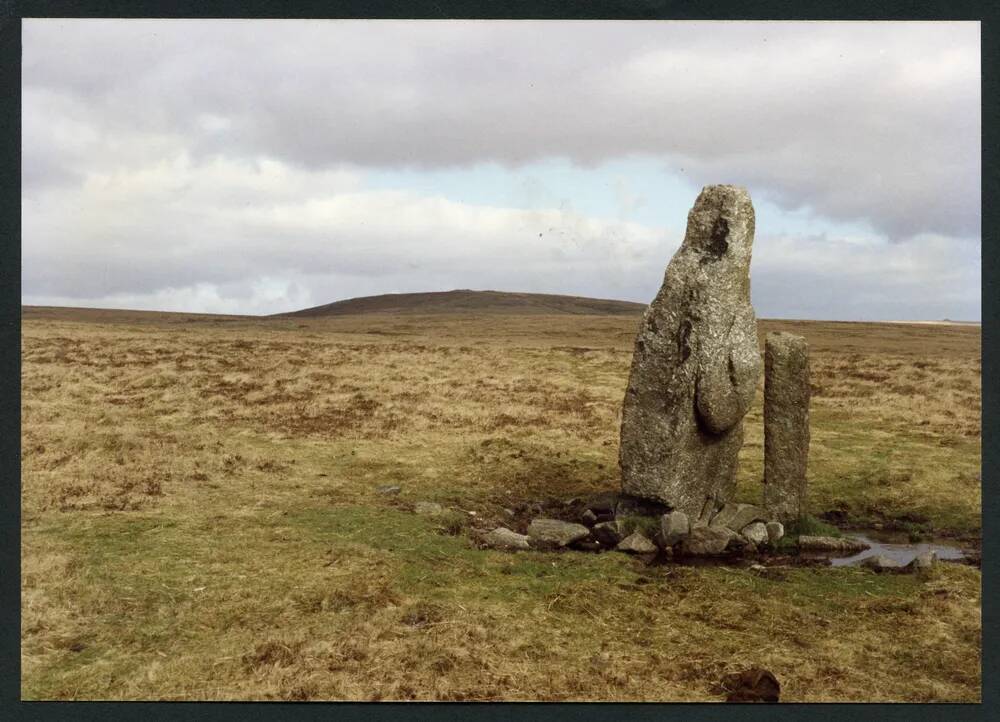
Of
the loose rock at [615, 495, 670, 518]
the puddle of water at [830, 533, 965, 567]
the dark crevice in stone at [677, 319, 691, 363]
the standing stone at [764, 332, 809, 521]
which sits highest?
the dark crevice in stone at [677, 319, 691, 363]

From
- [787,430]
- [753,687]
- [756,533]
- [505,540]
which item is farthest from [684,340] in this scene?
[753,687]

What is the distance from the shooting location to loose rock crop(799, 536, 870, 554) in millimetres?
14586

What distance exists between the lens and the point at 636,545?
14.2 metres

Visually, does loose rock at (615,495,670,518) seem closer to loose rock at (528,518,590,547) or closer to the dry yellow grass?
loose rock at (528,518,590,547)

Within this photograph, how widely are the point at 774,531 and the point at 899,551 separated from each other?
2236 millimetres

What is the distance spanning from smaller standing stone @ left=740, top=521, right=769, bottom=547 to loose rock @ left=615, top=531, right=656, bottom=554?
189 centimetres

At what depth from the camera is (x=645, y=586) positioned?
12.6 metres

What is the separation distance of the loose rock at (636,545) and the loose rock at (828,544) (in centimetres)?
285

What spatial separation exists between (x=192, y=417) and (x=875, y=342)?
66.2 meters

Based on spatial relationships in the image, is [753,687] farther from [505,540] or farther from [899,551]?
[899,551]

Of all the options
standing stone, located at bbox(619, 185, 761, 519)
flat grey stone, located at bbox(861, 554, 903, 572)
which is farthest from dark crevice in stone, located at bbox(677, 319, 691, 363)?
flat grey stone, located at bbox(861, 554, 903, 572)
